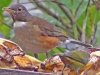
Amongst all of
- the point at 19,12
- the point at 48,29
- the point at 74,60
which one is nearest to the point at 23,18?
the point at 19,12

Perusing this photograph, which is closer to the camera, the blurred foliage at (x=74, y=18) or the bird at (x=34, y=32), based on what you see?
the blurred foliage at (x=74, y=18)

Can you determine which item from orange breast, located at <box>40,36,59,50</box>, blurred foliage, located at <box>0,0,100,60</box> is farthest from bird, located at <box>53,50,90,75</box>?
orange breast, located at <box>40,36,59,50</box>

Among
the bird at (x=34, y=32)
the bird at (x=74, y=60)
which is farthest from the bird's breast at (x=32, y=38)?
the bird at (x=74, y=60)

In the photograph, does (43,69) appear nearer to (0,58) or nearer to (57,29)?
(0,58)

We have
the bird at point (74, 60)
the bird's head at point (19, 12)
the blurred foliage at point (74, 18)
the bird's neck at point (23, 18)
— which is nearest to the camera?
the bird at point (74, 60)

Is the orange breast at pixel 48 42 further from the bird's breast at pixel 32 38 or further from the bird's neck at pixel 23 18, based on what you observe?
the bird's neck at pixel 23 18

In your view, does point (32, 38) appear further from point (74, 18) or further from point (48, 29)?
point (74, 18)

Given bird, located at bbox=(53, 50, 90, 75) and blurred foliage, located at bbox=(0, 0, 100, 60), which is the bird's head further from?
bird, located at bbox=(53, 50, 90, 75)
